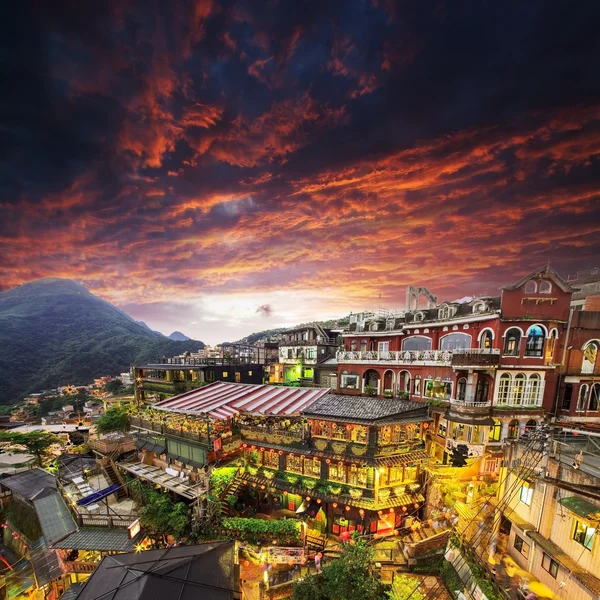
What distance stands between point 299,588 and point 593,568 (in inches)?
569

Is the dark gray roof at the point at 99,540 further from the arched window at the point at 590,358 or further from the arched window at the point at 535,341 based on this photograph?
the arched window at the point at 590,358

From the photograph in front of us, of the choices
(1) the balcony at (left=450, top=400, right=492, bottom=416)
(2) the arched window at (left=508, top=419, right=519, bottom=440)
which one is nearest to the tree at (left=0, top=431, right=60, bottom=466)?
(1) the balcony at (left=450, top=400, right=492, bottom=416)

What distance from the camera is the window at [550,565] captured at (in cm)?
1355

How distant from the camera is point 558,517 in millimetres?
14016

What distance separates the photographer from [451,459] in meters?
23.9

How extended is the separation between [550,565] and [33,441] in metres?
59.7

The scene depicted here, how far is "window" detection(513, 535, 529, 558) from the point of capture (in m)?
15.7

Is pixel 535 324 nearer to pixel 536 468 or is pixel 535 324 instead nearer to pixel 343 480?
pixel 536 468

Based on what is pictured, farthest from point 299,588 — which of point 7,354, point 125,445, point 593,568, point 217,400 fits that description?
point 7,354

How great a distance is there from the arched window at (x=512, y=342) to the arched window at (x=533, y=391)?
8.83ft

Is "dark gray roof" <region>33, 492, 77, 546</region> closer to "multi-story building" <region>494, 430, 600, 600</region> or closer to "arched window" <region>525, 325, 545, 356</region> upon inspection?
"multi-story building" <region>494, 430, 600, 600</region>

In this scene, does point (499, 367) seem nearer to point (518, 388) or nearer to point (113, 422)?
point (518, 388)

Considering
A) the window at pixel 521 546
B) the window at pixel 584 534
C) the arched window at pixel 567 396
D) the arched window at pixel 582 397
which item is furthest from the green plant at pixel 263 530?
the arched window at pixel 582 397

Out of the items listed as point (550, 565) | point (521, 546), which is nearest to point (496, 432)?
point (521, 546)
